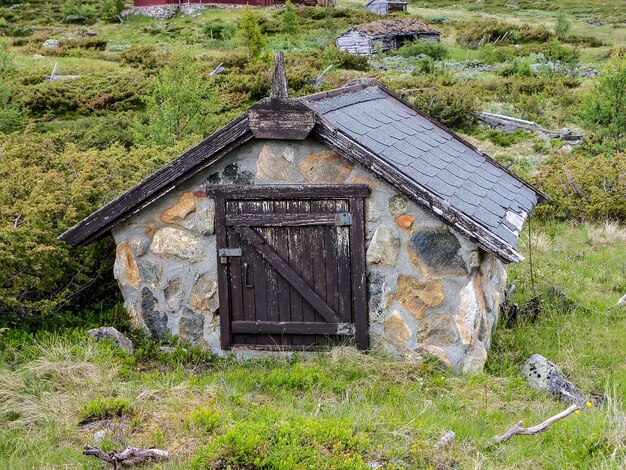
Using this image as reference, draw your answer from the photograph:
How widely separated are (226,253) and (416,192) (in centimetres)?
206

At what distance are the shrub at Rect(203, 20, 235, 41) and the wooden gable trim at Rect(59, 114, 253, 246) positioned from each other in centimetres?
4160

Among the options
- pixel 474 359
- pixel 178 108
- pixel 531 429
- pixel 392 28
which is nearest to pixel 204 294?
pixel 474 359

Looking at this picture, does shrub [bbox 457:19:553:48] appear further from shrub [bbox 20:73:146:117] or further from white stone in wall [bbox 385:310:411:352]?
white stone in wall [bbox 385:310:411:352]

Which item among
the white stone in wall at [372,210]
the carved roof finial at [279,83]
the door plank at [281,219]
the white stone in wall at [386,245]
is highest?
the carved roof finial at [279,83]

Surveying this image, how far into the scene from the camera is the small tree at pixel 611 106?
18859 mm

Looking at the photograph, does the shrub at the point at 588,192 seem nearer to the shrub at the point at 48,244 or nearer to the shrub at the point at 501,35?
the shrub at the point at 48,244

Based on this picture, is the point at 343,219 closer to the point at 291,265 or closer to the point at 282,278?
the point at 291,265

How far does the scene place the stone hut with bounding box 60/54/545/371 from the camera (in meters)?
6.57

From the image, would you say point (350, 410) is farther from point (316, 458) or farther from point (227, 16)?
point (227, 16)

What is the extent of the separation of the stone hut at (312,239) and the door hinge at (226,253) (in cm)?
1

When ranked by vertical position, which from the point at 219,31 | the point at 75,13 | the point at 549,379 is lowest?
the point at 549,379

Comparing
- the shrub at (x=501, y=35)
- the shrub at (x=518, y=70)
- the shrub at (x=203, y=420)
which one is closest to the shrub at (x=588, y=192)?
the shrub at (x=203, y=420)

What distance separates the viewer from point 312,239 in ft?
22.9

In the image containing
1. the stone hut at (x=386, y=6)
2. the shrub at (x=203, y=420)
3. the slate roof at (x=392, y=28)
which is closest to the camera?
the shrub at (x=203, y=420)
